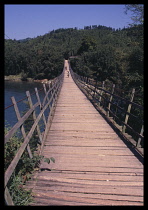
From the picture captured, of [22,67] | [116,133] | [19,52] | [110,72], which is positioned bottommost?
[116,133]

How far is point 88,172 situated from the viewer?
3.87m

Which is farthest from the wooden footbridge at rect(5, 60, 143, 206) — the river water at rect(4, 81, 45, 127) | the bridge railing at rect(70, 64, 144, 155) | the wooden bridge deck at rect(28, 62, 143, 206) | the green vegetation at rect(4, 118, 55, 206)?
the river water at rect(4, 81, 45, 127)

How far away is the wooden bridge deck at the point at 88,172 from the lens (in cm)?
314

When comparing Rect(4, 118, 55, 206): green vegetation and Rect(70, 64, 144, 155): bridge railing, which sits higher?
Rect(70, 64, 144, 155): bridge railing

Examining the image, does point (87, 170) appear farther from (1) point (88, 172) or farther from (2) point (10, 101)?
(2) point (10, 101)

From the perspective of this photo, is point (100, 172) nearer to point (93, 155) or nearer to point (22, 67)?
point (93, 155)

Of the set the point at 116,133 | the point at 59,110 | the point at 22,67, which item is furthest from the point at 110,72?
the point at 22,67

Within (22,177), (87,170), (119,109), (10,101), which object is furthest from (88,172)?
(10,101)

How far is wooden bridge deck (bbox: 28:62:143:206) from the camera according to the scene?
3139mm

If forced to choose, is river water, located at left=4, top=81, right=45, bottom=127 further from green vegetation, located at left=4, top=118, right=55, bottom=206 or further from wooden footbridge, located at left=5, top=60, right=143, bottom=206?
green vegetation, located at left=4, top=118, right=55, bottom=206

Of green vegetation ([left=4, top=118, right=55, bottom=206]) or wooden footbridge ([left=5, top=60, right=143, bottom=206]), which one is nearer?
green vegetation ([left=4, top=118, right=55, bottom=206])

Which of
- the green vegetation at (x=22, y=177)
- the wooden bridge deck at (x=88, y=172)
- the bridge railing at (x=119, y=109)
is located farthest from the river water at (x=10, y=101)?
the bridge railing at (x=119, y=109)
